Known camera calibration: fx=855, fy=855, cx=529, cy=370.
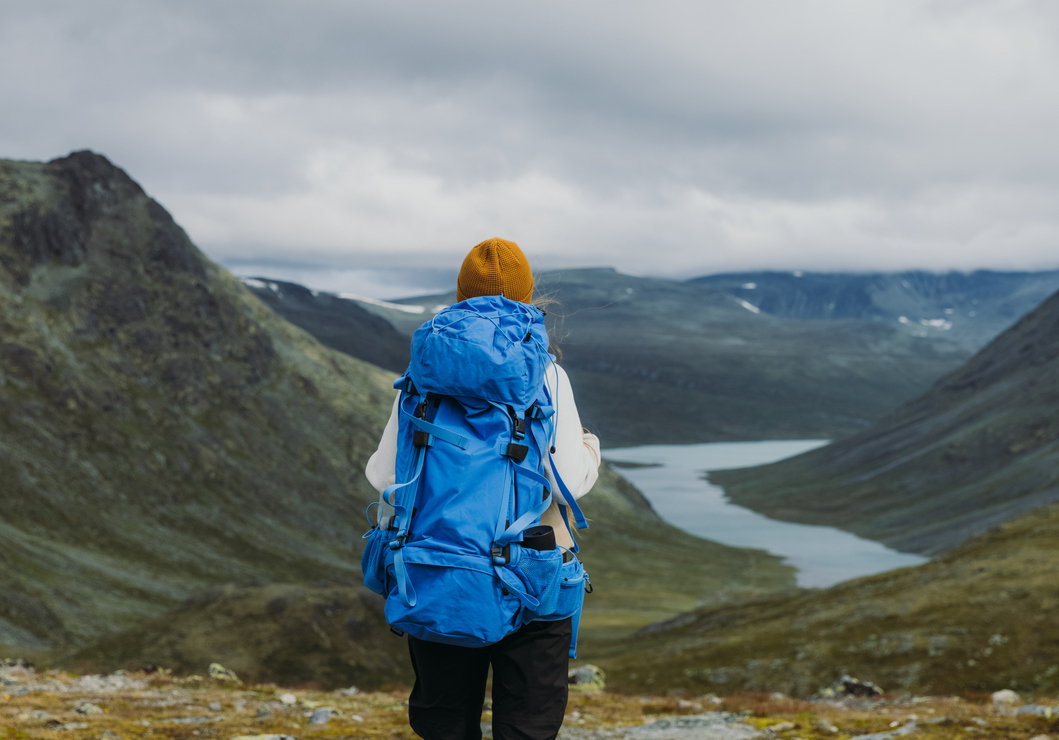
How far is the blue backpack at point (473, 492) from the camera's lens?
5957 millimetres

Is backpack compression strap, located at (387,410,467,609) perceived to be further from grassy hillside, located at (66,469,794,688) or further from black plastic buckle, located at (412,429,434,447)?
grassy hillside, located at (66,469,794,688)

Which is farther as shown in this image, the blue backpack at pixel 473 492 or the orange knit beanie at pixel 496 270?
the orange knit beanie at pixel 496 270

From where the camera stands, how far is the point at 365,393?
161250 mm

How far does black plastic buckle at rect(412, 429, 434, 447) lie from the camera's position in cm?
620

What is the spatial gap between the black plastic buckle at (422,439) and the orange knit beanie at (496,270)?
121 cm

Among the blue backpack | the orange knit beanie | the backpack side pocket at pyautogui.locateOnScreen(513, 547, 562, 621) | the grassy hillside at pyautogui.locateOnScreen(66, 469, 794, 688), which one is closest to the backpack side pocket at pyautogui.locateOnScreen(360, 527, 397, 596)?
the blue backpack

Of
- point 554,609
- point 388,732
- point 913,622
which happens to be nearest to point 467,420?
point 554,609

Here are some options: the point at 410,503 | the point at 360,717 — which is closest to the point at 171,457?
the point at 360,717

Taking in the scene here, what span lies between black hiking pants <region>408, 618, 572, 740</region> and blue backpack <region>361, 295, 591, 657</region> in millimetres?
297

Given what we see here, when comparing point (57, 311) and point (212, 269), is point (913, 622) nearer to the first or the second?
point (57, 311)

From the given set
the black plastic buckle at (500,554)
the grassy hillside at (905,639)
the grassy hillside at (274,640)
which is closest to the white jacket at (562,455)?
the black plastic buckle at (500,554)

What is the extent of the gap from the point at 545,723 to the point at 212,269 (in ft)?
523

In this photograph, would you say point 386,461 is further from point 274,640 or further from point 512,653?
point 274,640

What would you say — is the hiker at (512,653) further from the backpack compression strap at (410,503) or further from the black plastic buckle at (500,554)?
the black plastic buckle at (500,554)
